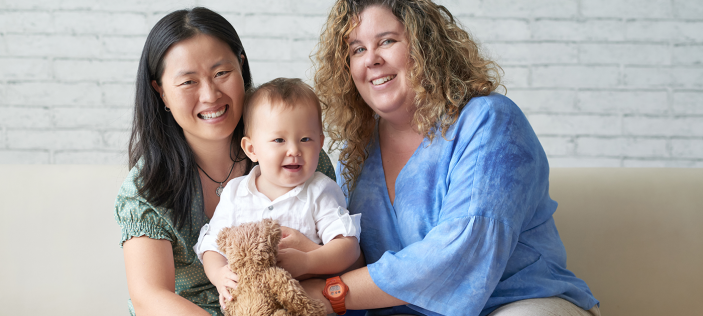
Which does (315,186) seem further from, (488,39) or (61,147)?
(61,147)

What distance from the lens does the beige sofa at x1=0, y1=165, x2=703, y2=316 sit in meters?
1.89

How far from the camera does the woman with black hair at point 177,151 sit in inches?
56.3

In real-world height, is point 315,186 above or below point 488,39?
below

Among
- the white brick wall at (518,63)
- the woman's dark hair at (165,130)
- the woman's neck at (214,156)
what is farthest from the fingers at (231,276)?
the white brick wall at (518,63)

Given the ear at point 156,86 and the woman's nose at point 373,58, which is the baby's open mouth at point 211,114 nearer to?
the ear at point 156,86

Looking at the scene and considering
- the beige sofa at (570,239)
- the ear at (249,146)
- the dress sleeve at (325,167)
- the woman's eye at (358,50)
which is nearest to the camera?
the ear at (249,146)

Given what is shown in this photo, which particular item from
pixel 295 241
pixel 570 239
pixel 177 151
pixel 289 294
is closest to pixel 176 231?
pixel 177 151

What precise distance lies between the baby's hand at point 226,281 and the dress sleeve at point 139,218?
0.93 feet

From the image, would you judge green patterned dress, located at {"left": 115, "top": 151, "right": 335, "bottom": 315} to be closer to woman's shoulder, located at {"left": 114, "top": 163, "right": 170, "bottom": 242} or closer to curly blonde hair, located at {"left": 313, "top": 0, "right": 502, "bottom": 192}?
woman's shoulder, located at {"left": 114, "top": 163, "right": 170, "bottom": 242}

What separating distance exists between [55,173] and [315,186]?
4.18 feet

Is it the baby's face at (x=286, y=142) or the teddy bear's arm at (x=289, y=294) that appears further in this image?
the baby's face at (x=286, y=142)

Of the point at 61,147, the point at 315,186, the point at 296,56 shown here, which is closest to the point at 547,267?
the point at 315,186

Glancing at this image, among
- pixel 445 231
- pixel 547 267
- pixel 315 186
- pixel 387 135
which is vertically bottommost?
pixel 547 267

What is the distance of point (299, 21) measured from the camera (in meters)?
2.68
